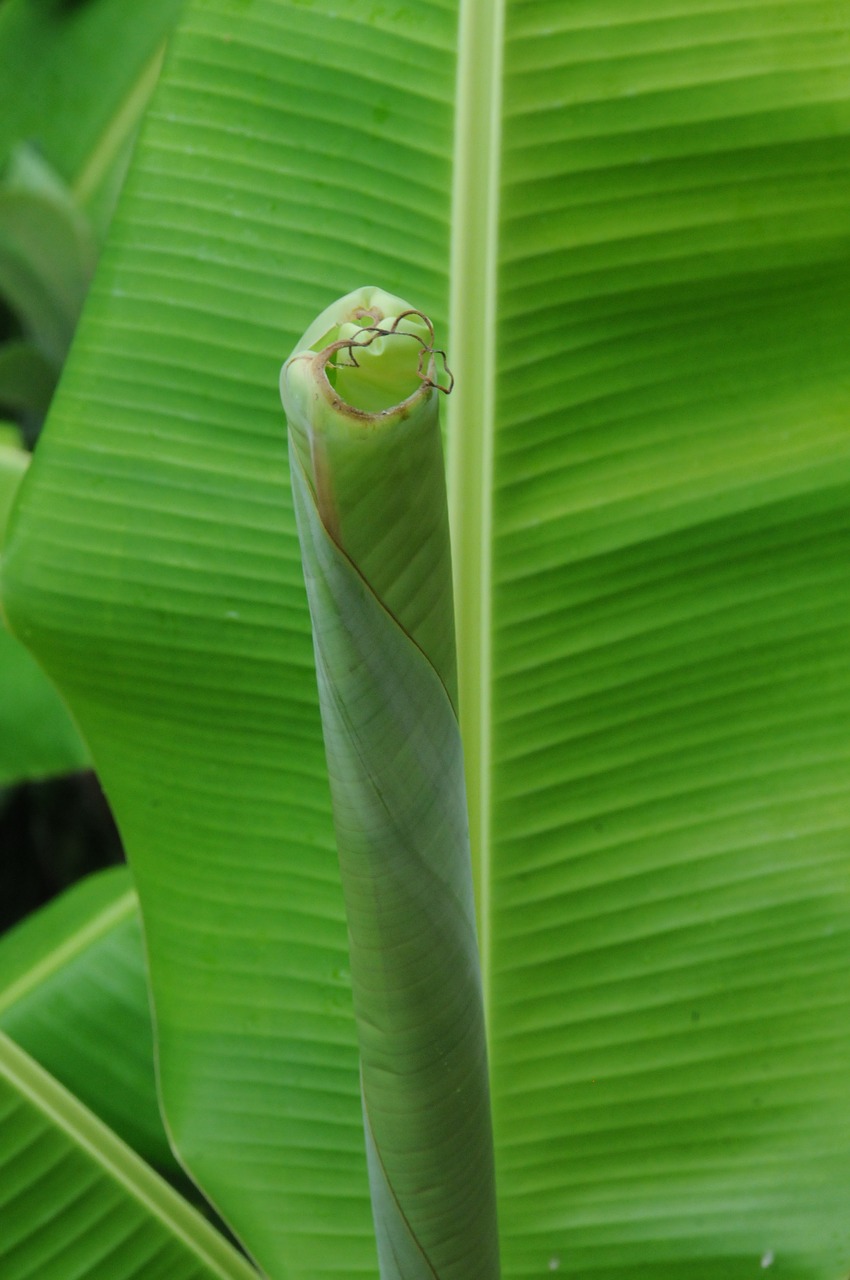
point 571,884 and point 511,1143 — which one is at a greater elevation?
point 571,884

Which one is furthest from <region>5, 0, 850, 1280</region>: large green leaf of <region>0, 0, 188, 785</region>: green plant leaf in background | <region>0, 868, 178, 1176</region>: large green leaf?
<region>0, 0, 188, 785</region>: green plant leaf in background

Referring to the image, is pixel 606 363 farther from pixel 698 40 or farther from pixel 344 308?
pixel 344 308

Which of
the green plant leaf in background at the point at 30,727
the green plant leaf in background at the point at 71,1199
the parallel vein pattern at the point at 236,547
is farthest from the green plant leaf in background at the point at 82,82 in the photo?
the green plant leaf in background at the point at 71,1199

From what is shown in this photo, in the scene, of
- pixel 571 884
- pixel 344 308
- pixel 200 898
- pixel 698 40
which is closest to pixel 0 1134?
pixel 200 898

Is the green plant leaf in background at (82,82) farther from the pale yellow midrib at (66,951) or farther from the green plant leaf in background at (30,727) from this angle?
the pale yellow midrib at (66,951)

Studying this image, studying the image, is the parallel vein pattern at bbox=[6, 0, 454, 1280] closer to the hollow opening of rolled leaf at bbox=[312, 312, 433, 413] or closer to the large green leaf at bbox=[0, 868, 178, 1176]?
the large green leaf at bbox=[0, 868, 178, 1176]

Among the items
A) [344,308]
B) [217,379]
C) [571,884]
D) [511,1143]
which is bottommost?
[511,1143]

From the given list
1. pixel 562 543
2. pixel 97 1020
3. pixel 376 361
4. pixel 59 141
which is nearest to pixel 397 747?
pixel 376 361

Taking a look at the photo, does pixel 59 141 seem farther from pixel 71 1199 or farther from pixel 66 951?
pixel 71 1199
